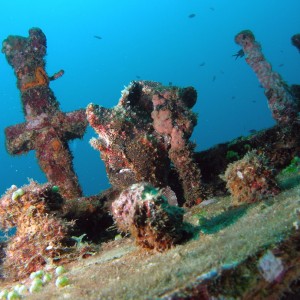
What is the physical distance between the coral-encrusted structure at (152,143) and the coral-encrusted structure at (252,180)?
1672 millimetres

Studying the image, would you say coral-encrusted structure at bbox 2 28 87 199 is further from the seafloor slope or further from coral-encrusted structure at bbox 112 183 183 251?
coral-encrusted structure at bbox 112 183 183 251

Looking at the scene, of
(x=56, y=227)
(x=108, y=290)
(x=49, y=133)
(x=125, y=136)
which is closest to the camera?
(x=108, y=290)

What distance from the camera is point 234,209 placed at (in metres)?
5.43

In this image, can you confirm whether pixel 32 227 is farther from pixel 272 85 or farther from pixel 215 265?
pixel 272 85

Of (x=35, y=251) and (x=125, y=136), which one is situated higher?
(x=125, y=136)

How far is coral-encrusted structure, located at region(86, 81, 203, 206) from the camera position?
703 centimetres

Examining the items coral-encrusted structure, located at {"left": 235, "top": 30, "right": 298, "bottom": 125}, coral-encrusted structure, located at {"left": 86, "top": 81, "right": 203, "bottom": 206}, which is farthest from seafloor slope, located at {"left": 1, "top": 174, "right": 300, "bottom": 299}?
coral-encrusted structure, located at {"left": 235, "top": 30, "right": 298, "bottom": 125}

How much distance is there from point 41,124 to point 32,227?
373cm

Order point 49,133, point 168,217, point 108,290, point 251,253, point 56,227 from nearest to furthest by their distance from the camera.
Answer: point 251,253 → point 108,290 → point 168,217 → point 56,227 → point 49,133

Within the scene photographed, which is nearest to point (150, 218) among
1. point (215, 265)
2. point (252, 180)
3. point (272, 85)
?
point (215, 265)

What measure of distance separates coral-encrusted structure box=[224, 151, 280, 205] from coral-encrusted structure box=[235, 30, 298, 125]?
10.6 ft

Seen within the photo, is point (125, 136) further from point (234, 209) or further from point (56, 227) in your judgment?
point (234, 209)

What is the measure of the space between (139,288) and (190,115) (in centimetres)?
473

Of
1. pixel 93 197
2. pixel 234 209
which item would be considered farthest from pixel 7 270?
pixel 234 209
